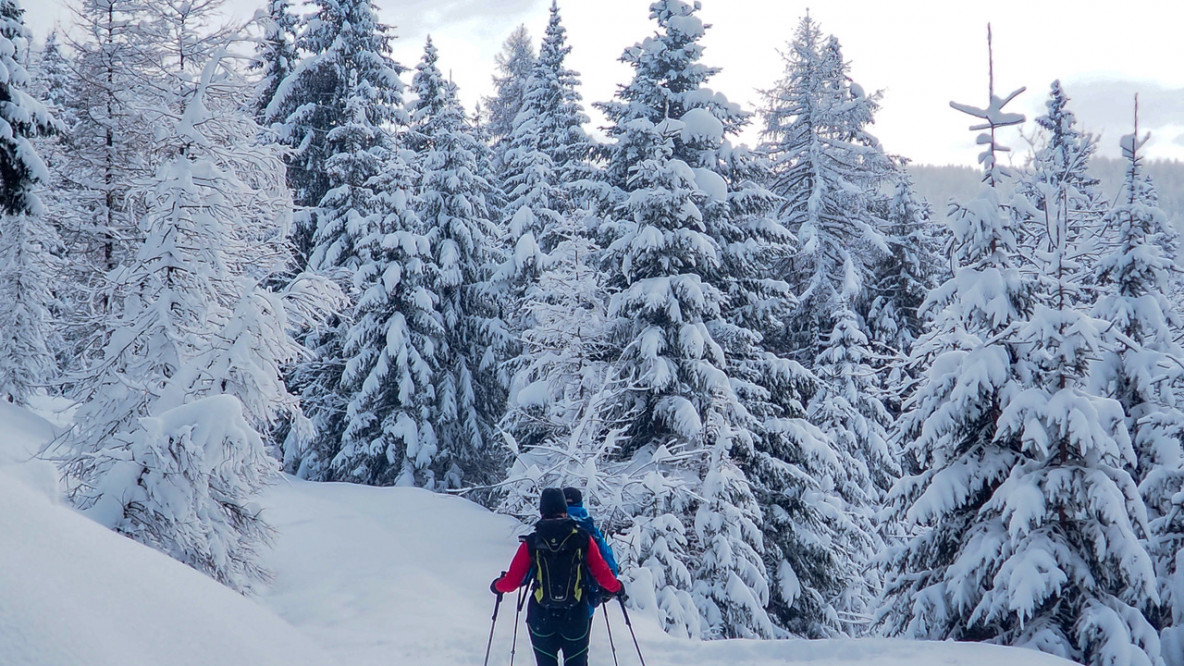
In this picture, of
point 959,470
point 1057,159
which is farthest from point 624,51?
point 1057,159

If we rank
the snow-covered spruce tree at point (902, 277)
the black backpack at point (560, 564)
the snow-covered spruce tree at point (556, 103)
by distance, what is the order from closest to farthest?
the black backpack at point (560, 564)
the snow-covered spruce tree at point (902, 277)
the snow-covered spruce tree at point (556, 103)

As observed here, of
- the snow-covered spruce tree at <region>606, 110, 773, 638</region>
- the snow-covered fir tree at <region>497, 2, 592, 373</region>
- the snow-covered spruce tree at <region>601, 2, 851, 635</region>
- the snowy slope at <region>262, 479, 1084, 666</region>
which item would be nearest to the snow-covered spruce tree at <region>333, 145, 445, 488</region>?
Answer: the snow-covered fir tree at <region>497, 2, 592, 373</region>

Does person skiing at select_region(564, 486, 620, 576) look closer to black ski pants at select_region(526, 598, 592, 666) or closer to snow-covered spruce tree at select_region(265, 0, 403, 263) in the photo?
black ski pants at select_region(526, 598, 592, 666)

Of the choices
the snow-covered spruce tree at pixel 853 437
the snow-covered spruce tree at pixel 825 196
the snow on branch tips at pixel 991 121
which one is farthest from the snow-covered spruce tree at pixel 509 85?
the snow on branch tips at pixel 991 121

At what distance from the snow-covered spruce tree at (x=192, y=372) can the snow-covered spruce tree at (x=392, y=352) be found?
1133 cm

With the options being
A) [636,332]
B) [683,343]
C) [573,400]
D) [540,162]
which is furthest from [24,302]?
[683,343]

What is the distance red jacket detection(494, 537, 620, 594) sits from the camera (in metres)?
6.22

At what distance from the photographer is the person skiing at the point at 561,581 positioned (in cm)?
620

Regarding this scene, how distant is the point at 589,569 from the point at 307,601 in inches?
230

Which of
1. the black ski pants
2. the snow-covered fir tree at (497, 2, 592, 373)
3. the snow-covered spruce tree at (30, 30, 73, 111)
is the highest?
the snow-covered spruce tree at (30, 30, 73, 111)

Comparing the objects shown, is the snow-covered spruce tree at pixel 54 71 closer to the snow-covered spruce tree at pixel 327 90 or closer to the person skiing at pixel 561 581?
the snow-covered spruce tree at pixel 327 90

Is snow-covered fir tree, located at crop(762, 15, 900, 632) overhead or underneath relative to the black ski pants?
overhead

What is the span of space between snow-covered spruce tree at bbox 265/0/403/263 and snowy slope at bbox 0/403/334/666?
66.4 feet

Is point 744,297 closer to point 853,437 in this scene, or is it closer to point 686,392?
point 686,392
